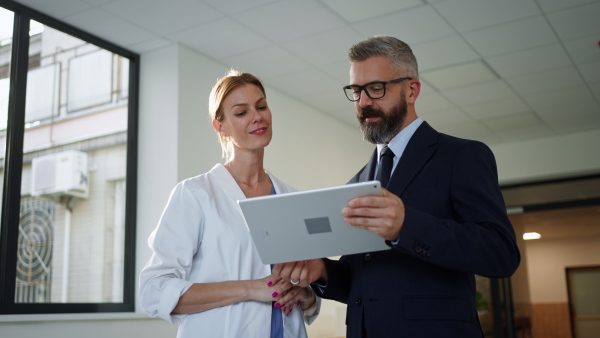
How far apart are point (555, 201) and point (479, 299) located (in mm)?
1608

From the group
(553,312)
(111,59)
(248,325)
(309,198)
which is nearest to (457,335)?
(309,198)

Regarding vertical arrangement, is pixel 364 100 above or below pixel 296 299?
above

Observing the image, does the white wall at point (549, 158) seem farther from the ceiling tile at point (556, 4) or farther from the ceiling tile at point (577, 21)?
the ceiling tile at point (556, 4)

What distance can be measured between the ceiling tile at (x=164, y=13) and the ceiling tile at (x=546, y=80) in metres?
2.97

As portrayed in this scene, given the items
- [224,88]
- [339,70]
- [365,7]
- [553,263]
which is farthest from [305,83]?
[553,263]

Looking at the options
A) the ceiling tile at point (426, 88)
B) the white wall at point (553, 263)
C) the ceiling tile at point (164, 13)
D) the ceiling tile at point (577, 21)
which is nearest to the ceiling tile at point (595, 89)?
the ceiling tile at point (577, 21)

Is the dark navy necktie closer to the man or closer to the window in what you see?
the man

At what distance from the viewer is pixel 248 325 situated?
192 cm

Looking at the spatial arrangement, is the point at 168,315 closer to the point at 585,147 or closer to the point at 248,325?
the point at 248,325

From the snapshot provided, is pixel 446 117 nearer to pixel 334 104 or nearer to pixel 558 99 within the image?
pixel 558 99

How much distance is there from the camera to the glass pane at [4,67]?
12.7ft

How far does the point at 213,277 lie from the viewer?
1.96 meters

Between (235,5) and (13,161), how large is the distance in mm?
1737

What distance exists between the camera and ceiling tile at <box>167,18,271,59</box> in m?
4.44
